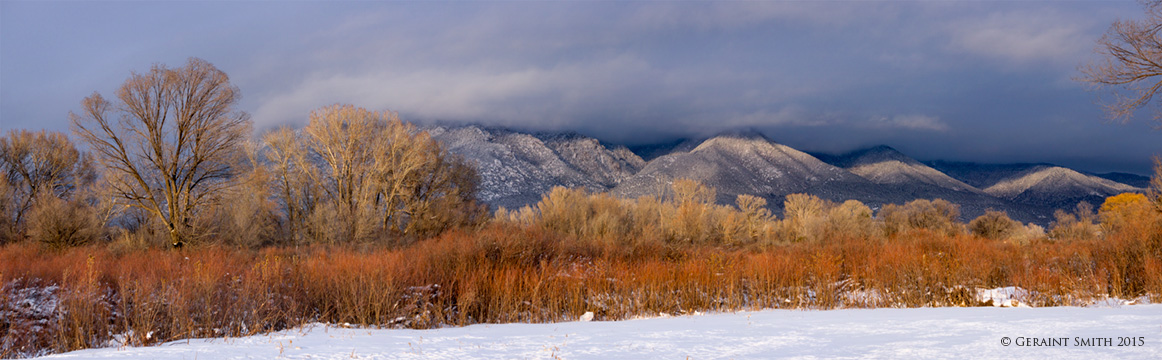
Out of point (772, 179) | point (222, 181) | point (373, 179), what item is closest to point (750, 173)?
point (772, 179)

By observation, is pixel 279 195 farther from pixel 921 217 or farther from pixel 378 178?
pixel 921 217

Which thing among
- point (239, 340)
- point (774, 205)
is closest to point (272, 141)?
point (239, 340)

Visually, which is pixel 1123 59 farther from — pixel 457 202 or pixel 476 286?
pixel 457 202

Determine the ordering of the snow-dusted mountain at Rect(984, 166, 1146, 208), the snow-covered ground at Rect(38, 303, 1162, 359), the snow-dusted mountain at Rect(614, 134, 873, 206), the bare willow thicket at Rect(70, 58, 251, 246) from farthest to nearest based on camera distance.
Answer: the snow-dusted mountain at Rect(984, 166, 1146, 208) < the snow-dusted mountain at Rect(614, 134, 873, 206) < the bare willow thicket at Rect(70, 58, 251, 246) < the snow-covered ground at Rect(38, 303, 1162, 359)

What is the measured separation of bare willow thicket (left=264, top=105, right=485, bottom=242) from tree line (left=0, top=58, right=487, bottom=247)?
0.32 ft

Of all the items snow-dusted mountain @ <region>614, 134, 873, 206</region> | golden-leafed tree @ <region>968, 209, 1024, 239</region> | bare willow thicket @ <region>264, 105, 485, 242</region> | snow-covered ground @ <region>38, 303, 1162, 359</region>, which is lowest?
snow-covered ground @ <region>38, 303, 1162, 359</region>

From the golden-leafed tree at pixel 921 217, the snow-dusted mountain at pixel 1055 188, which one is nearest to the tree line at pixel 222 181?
the golden-leafed tree at pixel 921 217

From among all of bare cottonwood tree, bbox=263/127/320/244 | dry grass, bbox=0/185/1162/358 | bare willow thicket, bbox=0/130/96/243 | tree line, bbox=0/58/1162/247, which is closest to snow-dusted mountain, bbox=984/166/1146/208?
tree line, bbox=0/58/1162/247

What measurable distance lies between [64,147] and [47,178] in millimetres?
2821

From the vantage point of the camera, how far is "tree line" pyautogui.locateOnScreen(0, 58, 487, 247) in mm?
27531

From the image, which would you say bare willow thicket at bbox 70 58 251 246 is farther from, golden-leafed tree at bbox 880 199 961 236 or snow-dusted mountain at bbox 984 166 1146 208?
snow-dusted mountain at bbox 984 166 1146 208

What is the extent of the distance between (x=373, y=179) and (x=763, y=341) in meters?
37.1

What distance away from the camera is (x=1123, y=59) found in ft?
52.0

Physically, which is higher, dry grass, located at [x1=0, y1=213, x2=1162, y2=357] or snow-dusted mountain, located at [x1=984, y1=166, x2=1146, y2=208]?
snow-dusted mountain, located at [x1=984, y1=166, x2=1146, y2=208]
